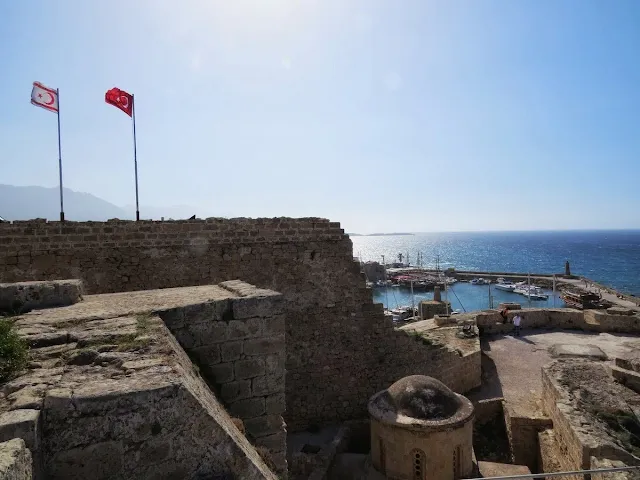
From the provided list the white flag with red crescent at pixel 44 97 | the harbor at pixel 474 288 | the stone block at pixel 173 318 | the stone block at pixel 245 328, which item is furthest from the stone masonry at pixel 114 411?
the harbor at pixel 474 288

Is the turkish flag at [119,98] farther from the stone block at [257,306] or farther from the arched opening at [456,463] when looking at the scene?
the arched opening at [456,463]

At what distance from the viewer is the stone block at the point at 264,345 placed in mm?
4723

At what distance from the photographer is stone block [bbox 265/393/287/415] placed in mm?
4895

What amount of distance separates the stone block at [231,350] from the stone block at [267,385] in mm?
381

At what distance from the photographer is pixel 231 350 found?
4.63 meters

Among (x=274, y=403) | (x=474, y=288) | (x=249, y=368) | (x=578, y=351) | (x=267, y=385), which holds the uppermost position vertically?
(x=249, y=368)

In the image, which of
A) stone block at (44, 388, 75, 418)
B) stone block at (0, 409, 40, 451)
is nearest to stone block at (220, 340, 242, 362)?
stone block at (44, 388, 75, 418)

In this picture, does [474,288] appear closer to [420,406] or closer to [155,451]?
[420,406]

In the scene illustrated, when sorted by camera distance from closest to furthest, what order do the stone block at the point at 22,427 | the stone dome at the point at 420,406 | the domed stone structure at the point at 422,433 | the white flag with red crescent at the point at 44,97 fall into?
the stone block at the point at 22,427 → the domed stone structure at the point at 422,433 → the stone dome at the point at 420,406 → the white flag with red crescent at the point at 44,97

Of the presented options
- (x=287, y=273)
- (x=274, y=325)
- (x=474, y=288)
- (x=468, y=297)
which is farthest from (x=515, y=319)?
(x=474, y=288)

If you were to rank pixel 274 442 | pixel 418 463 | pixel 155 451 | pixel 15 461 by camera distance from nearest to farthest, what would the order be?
1. pixel 15 461
2. pixel 155 451
3. pixel 274 442
4. pixel 418 463

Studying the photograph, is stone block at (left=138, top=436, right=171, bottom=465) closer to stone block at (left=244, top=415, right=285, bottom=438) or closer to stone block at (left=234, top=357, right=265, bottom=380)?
stone block at (left=234, top=357, right=265, bottom=380)

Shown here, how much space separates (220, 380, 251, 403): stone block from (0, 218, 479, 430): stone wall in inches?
226

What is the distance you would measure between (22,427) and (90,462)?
0.48 m
